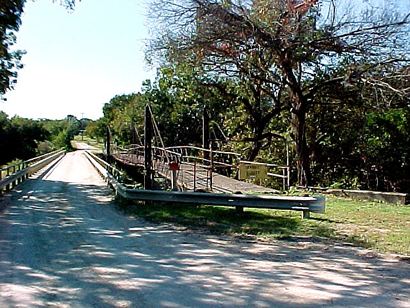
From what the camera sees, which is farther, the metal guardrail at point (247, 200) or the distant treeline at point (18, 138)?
the distant treeline at point (18, 138)

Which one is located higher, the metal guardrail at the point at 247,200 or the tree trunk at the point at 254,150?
the tree trunk at the point at 254,150

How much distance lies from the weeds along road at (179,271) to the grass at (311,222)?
60 centimetres

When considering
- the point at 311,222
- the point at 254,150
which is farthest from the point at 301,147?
the point at 311,222

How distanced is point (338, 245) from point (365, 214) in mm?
3278

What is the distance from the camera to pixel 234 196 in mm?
10664

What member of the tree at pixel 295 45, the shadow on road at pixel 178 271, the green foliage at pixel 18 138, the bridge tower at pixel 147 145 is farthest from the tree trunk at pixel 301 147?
the green foliage at pixel 18 138

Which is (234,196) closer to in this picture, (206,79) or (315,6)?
Result: (315,6)

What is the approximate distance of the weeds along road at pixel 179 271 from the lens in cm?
519

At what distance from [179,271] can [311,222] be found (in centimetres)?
421

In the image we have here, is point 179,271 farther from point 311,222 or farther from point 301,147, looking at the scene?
point 301,147

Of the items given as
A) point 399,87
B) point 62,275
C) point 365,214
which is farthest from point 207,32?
point 62,275

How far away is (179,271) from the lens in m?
6.32

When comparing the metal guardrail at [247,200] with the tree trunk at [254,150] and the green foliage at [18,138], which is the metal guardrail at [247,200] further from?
the green foliage at [18,138]

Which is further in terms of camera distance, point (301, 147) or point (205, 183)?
point (301, 147)
